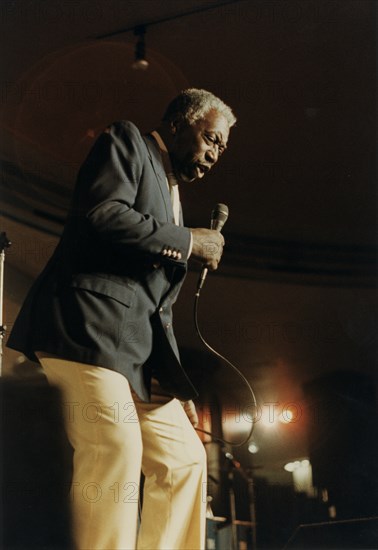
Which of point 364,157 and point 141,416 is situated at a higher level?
point 364,157

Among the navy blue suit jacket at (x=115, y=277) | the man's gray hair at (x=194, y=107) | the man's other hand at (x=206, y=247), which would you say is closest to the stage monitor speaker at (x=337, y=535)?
the navy blue suit jacket at (x=115, y=277)

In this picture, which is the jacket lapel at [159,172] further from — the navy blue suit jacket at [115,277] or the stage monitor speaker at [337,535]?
the stage monitor speaker at [337,535]

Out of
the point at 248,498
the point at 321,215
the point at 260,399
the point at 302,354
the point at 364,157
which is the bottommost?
the point at 248,498

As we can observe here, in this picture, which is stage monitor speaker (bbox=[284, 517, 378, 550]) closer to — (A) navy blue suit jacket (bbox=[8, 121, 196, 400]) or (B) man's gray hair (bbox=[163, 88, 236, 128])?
(A) navy blue suit jacket (bbox=[8, 121, 196, 400])

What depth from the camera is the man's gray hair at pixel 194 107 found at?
1841 mm

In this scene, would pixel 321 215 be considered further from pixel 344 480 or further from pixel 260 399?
pixel 344 480

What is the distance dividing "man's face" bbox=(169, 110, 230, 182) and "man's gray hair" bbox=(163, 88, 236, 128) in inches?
0.6

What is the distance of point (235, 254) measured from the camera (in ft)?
9.08

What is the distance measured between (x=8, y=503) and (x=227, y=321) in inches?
47.6

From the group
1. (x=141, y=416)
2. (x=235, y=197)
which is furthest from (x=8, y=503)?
(x=235, y=197)

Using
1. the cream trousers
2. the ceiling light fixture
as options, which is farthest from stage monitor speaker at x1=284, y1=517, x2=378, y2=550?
the ceiling light fixture

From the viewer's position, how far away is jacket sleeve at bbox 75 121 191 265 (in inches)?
61.2

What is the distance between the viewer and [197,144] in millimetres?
1818

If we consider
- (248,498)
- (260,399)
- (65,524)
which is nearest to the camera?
(65,524)
